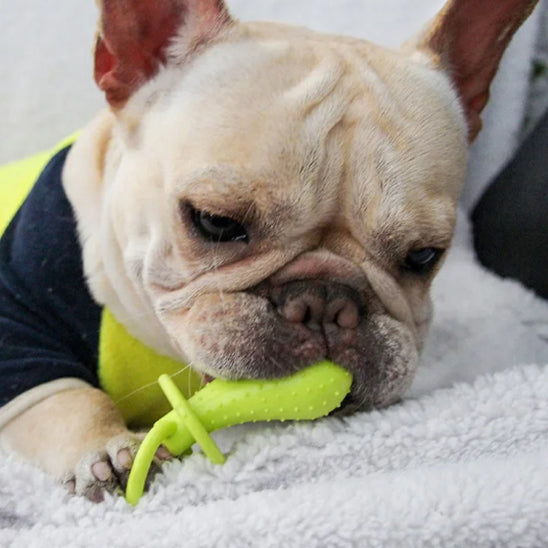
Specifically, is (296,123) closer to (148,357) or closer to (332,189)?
(332,189)

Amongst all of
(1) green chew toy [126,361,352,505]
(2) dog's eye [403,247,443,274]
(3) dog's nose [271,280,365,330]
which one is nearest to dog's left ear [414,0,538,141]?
(2) dog's eye [403,247,443,274]

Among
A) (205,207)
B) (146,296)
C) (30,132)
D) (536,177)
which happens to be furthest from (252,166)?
(30,132)

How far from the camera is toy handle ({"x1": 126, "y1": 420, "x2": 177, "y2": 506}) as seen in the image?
93 centimetres

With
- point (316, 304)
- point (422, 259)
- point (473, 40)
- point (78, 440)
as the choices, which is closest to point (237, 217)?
point (316, 304)

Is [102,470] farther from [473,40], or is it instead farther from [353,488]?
[473,40]

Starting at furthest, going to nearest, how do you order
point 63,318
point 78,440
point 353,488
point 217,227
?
point 63,318 < point 78,440 < point 217,227 < point 353,488

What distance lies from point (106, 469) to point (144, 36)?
61 centimetres

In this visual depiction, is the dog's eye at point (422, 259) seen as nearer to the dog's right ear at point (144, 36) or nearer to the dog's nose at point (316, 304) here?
the dog's nose at point (316, 304)

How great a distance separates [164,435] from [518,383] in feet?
1.50

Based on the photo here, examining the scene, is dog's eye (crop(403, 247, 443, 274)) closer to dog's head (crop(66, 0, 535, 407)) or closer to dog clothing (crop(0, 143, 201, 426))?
dog's head (crop(66, 0, 535, 407))

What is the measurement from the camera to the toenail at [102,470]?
1023 millimetres

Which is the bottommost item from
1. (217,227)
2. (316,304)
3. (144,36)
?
(316,304)

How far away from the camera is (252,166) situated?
0.95 meters

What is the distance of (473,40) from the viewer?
129cm
